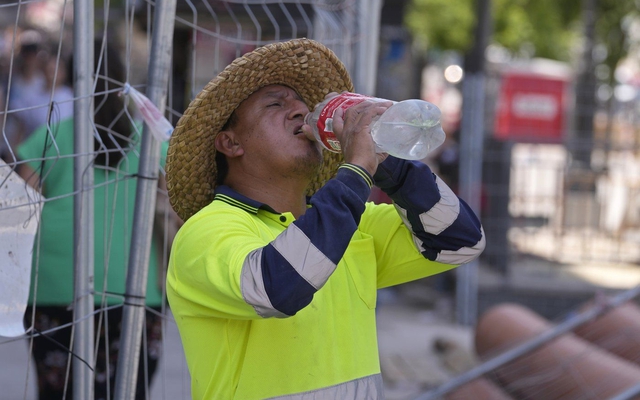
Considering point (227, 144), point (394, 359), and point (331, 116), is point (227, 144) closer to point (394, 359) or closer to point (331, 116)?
point (331, 116)

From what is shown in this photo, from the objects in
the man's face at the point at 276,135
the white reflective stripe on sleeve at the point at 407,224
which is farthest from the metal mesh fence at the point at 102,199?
the white reflective stripe on sleeve at the point at 407,224

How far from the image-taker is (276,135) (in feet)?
7.62

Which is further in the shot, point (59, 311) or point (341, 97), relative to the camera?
point (59, 311)

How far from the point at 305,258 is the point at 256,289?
0.40ft

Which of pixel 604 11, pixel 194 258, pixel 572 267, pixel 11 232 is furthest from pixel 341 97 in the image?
pixel 604 11

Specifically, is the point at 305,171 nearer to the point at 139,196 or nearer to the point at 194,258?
the point at 194,258

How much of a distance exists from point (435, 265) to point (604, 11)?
16106 millimetres

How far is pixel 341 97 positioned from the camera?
2232 millimetres

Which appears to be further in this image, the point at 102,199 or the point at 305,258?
the point at 102,199

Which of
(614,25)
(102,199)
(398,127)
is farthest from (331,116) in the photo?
(614,25)

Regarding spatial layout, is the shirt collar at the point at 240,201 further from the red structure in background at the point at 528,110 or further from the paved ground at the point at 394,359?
the red structure in background at the point at 528,110

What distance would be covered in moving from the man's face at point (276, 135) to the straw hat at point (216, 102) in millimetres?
36

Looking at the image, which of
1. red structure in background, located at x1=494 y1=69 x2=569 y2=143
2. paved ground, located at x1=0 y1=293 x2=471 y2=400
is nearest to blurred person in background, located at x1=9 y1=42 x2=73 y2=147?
paved ground, located at x1=0 y1=293 x2=471 y2=400

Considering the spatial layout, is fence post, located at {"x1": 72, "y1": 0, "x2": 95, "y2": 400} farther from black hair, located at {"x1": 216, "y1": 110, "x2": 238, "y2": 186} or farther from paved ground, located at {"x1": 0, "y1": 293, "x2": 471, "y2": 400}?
paved ground, located at {"x1": 0, "y1": 293, "x2": 471, "y2": 400}
